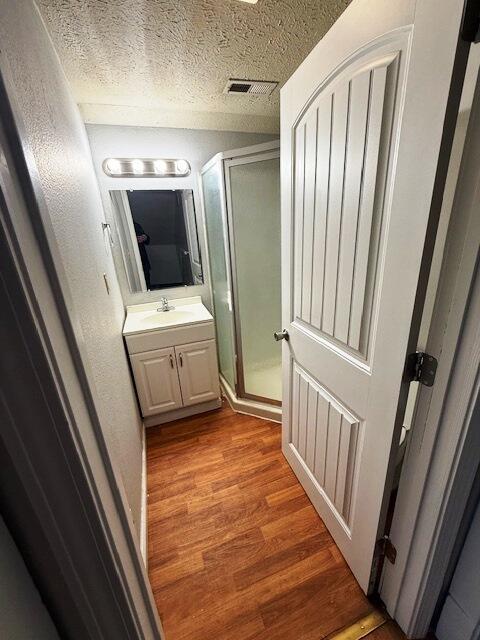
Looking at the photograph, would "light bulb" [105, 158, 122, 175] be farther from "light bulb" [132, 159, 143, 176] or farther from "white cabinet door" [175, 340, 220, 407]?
"white cabinet door" [175, 340, 220, 407]

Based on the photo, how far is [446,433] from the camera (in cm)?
66

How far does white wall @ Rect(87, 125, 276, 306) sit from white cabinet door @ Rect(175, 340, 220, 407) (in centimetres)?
61

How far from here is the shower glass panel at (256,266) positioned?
179 cm

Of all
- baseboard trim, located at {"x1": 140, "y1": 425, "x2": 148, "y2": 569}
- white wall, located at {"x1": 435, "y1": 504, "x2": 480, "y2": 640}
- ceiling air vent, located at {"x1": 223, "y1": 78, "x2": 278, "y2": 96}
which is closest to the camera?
white wall, located at {"x1": 435, "y1": 504, "x2": 480, "y2": 640}

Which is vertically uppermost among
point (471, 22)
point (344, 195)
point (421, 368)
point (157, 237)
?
point (471, 22)

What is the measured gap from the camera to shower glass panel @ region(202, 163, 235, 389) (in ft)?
6.04

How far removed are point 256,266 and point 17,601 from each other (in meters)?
1.89

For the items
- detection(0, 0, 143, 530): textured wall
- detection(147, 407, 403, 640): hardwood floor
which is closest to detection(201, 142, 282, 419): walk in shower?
detection(147, 407, 403, 640): hardwood floor

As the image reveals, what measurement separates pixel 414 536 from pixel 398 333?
0.66 m

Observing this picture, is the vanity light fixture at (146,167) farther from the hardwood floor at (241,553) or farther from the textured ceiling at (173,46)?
the hardwood floor at (241,553)

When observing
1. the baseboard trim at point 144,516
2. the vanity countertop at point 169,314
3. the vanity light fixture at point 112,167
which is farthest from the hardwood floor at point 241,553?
the vanity light fixture at point 112,167

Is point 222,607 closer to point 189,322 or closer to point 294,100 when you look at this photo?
point 189,322

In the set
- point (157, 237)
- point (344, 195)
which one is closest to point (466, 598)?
point (344, 195)

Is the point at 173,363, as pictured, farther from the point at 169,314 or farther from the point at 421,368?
the point at 421,368
